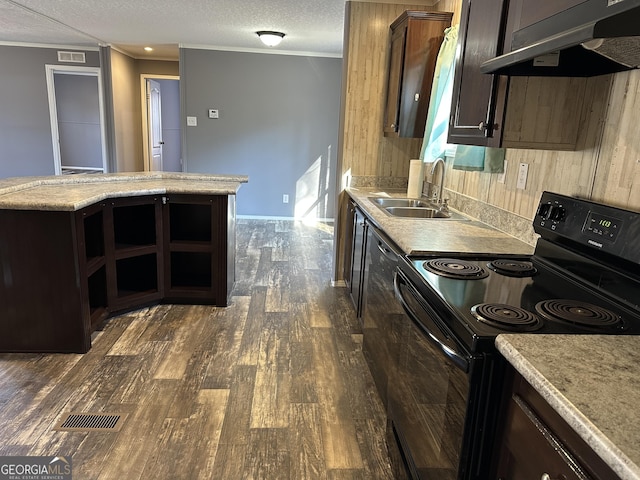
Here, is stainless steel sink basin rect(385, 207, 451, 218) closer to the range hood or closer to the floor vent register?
the range hood

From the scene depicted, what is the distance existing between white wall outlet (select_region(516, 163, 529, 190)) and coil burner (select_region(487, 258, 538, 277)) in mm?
539

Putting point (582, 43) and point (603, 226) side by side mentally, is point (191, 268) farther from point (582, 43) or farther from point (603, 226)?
point (582, 43)

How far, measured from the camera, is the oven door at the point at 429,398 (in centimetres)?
Result: 119

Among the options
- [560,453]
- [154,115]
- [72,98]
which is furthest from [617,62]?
[72,98]

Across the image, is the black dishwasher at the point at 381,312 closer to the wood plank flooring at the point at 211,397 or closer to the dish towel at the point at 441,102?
the wood plank flooring at the point at 211,397

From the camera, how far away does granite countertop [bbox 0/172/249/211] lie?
2482 mm

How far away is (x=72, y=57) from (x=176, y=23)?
9.40 ft

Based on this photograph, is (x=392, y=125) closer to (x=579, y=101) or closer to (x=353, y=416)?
(x=579, y=101)

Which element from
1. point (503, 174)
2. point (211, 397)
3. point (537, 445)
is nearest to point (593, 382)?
point (537, 445)

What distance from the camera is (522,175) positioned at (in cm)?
217

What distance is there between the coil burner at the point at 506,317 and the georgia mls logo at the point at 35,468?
5.54 feet

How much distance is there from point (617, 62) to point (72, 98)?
9658mm

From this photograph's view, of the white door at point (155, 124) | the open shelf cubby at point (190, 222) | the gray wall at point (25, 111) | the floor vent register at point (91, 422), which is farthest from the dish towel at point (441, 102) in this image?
the white door at point (155, 124)

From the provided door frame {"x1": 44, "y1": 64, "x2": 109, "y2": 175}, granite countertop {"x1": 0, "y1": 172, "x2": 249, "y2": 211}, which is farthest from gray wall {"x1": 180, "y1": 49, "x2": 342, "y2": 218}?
granite countertop {"x1": 0, "y1": 172, "x2": 249, "y2": 211}
